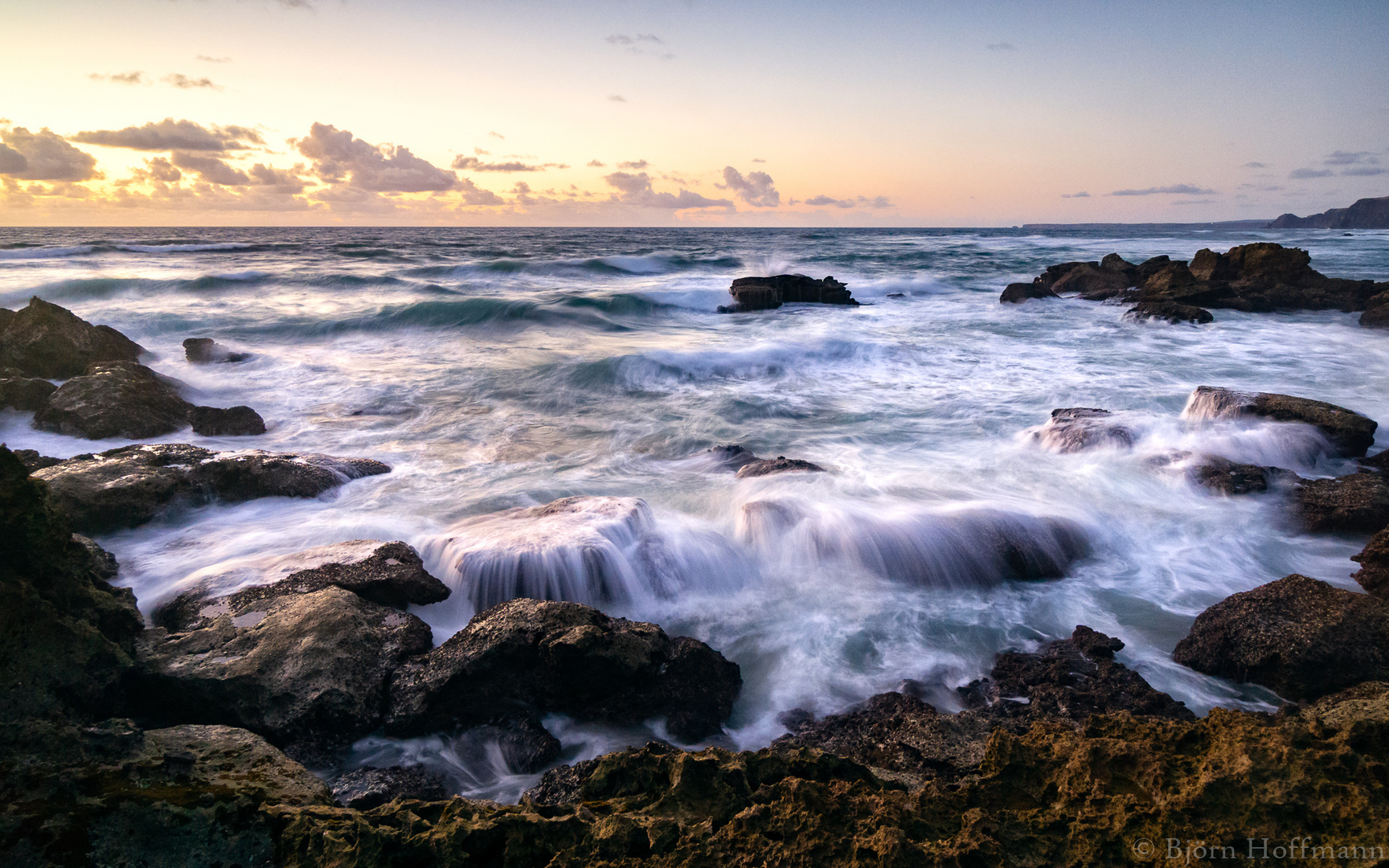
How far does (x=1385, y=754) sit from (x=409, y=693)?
13.5 ft

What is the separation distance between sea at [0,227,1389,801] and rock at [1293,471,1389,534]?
0.14 metres

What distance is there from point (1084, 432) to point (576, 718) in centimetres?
737

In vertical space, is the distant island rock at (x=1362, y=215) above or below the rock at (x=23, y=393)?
above

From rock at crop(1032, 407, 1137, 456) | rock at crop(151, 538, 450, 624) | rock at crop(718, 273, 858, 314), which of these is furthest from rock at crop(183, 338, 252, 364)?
rock at crop(1032, 407, 1137, 456)

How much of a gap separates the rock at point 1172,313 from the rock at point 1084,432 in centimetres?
1063

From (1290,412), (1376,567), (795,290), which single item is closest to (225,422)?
(1376,567)

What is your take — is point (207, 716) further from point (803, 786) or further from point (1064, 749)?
point (1064, 749)

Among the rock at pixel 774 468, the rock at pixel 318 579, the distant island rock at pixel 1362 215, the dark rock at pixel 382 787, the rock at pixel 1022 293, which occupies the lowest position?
the dark rock at pixel 382 787

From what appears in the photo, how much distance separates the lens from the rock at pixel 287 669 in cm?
333

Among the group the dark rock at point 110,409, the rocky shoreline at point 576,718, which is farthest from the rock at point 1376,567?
the dark rock at point 110,409

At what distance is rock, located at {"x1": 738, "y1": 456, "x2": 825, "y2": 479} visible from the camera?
24.9 feet

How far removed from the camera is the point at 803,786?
6.91 feet

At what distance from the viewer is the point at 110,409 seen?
814 centimetres

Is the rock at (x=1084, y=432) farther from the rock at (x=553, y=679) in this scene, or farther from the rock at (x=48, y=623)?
the rock at (x=48, y=623)
